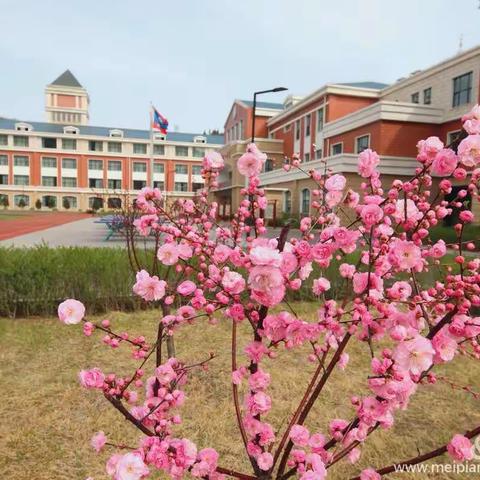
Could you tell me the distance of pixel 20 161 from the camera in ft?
206

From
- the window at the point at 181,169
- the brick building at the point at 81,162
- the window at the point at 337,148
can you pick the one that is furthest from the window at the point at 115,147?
the window at the point at 337,148

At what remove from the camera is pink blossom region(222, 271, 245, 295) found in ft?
5.27

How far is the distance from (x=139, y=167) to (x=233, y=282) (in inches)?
2711

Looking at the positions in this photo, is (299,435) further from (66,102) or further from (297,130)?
(66,102)

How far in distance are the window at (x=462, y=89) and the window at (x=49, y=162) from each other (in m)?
56.8

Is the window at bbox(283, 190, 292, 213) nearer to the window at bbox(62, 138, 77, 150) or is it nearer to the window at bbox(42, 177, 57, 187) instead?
the window at bbox(62, 138, 77, 150)

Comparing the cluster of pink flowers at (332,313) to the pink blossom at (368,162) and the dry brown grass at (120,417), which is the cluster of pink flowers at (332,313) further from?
the dry brown grass at (120,417)

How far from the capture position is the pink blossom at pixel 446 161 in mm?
1635

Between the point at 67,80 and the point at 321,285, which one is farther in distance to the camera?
the point at 67,80

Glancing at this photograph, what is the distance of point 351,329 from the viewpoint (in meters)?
1.64

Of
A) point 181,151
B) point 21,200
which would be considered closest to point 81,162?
point 21,200

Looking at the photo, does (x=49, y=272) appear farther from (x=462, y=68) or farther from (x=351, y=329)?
(x=462, y=68)

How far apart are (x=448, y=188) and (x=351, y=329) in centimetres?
74

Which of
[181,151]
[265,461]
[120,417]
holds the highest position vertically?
[181,151]
